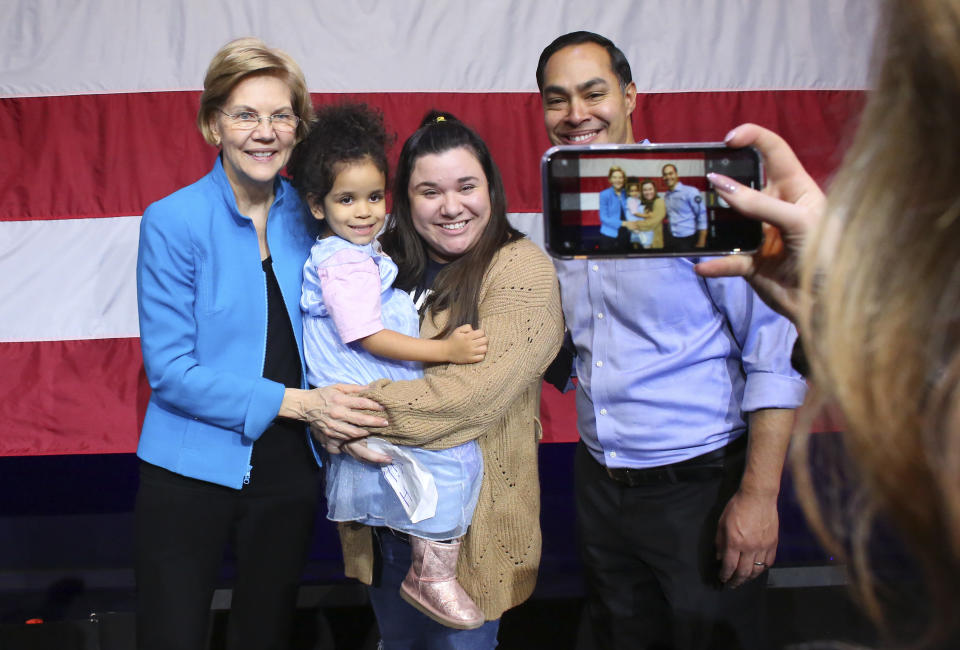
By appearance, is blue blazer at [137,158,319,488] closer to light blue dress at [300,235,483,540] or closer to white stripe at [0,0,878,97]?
light blue dress at [300,235,483,540]

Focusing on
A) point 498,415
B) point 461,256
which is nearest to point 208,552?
point 498,415

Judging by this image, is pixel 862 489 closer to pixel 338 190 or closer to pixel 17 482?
pixel 338 190

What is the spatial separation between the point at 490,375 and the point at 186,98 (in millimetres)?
1360

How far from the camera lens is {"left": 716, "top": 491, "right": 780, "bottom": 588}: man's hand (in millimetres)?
1266

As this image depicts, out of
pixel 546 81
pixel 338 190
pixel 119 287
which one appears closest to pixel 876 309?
pixel 338 190

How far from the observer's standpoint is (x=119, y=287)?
2064mm

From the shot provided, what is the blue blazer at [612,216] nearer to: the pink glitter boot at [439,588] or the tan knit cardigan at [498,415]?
the tan knit cardigan at [498,415]

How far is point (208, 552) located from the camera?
1377 millimetres

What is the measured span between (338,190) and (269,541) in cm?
67

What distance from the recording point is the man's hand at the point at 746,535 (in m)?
1.27

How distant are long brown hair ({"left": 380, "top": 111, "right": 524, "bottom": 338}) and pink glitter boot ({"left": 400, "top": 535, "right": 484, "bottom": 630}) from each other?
37 cm

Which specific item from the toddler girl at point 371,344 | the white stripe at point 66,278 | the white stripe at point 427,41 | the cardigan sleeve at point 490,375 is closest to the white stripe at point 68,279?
the white stripe at point 66,278

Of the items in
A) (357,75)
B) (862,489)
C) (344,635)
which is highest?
(357,75)

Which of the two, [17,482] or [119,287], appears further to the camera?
[17,482]
